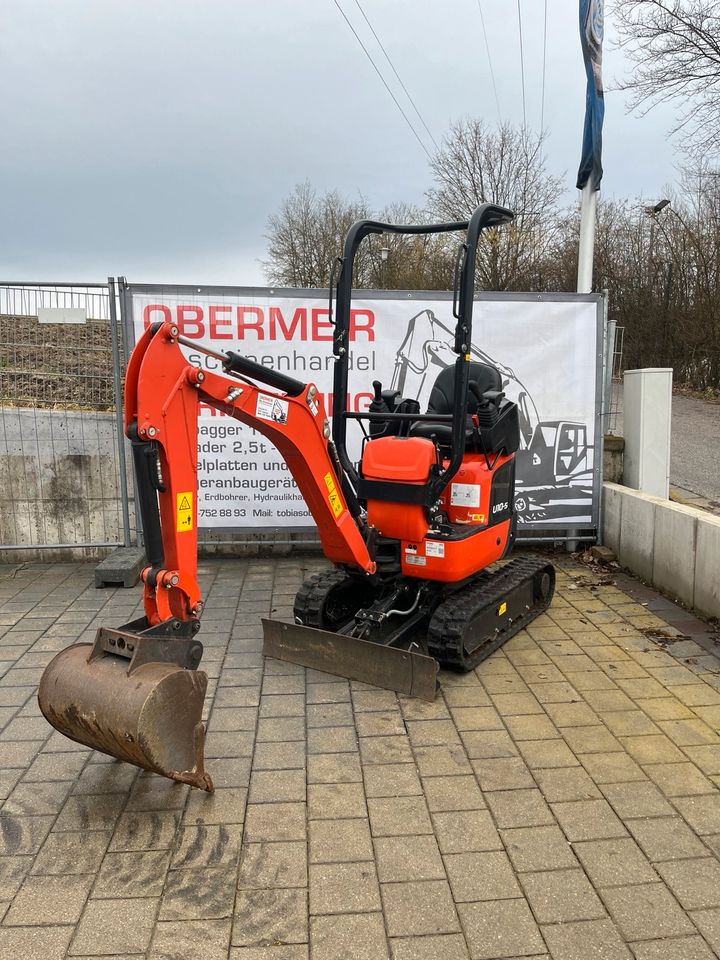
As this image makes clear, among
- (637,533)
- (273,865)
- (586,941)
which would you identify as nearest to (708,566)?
(637,533)

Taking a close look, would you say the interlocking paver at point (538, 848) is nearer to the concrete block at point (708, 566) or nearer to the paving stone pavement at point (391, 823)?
the paving stone pavement at point (391, 823)

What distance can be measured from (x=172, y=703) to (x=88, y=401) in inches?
177

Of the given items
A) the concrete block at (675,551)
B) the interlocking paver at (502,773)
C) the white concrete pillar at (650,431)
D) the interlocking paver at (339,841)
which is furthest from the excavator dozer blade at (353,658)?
the white concrete pillar at (650,431)

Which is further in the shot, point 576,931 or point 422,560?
point 422,560

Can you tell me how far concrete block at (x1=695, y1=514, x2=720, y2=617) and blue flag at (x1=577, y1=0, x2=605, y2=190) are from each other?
425 cm

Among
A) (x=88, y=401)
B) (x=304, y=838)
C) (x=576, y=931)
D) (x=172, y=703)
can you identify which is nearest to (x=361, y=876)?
(x=304, y=838)

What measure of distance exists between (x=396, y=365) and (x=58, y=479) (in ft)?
11.0

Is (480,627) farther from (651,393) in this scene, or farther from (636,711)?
(651,393)

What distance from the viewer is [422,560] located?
15.8 feet

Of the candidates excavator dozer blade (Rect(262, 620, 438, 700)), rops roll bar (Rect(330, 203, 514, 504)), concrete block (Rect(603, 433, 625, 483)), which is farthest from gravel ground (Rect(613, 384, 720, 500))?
excavator dozer blade (Rect(262, 620, 438, 700))

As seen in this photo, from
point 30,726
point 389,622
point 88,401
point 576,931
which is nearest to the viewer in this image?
point 576,931

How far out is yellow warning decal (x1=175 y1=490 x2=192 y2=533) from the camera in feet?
11.6

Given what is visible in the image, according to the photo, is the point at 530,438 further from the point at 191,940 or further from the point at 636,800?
the point at 191,940

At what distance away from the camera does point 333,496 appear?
460 cm
